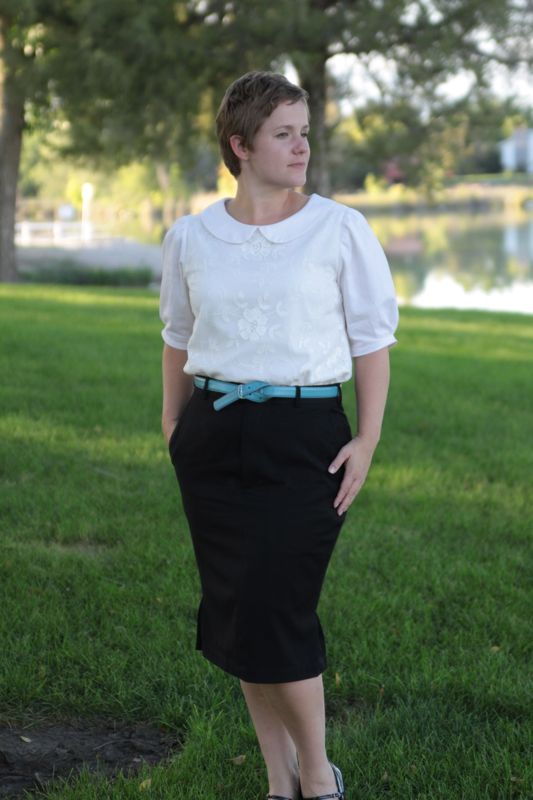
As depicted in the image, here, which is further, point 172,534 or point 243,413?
point 172,534

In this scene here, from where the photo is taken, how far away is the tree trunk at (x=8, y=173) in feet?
71.6

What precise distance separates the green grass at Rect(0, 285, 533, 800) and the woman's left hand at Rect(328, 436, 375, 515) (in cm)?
90

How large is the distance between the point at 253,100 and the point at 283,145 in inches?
4.9

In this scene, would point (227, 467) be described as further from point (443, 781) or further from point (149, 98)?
point (149, 98)

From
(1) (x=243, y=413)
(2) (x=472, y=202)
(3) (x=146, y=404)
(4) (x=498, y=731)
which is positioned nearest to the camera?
(1) (x=243, y=413)

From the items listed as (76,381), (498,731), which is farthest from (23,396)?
(498,731)

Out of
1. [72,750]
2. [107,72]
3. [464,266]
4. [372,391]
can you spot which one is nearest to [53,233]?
[464,266]

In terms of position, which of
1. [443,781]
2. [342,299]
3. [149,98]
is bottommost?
[443,781]

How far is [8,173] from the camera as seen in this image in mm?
22781

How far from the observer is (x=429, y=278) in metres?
27.9

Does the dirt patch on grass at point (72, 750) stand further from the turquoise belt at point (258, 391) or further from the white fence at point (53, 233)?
the white fence at point (53, 233)

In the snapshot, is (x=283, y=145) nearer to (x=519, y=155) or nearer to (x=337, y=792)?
(x=337, y=792)

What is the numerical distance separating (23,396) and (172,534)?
317cm

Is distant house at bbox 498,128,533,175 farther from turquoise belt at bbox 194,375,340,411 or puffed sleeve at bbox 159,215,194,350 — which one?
turquoise belt at bbox 194,375,340,411
